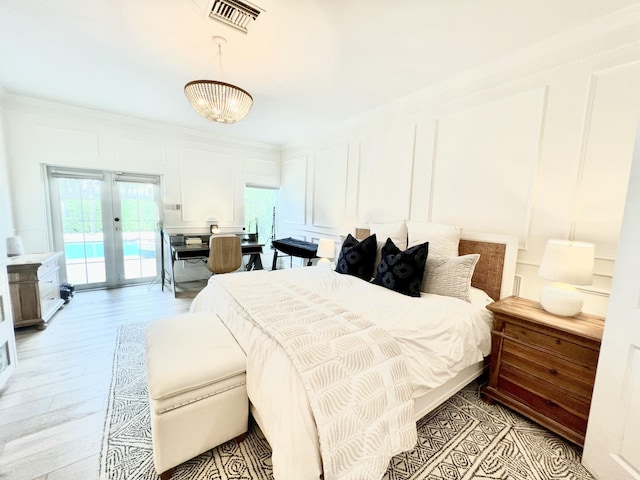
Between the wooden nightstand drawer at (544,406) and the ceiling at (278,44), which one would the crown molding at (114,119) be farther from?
the wooden nightstand drawer at (544,406)

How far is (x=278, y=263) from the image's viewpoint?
18.1 ft

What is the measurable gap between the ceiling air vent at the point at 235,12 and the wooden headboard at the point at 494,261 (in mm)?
2464

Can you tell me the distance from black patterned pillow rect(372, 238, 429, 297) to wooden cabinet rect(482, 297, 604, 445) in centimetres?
53

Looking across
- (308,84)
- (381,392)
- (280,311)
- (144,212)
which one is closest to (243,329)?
(280,311)

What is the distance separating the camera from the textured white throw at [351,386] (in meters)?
1.08

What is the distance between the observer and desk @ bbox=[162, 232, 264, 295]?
391 cm

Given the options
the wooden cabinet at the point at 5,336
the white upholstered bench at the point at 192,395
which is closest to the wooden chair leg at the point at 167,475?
the white upholstered bench at the point at 192,395

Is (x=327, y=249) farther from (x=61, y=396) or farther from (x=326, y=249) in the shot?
(x=61, y=396)

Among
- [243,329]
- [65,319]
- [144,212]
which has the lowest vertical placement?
[65,319]

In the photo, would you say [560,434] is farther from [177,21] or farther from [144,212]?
[144,212]

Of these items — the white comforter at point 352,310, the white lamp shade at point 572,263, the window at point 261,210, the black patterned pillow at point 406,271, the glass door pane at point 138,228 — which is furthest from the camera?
the window at point 261,210

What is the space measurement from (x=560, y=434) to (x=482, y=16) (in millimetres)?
2676

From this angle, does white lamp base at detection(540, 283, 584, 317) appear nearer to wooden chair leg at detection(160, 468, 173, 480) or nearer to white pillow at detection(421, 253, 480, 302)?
white pillow at detection(421, 253, 480, 302)

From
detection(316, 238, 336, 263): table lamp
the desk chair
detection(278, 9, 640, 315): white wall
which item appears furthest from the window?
detection(278, 9, 640, 315): white wall
